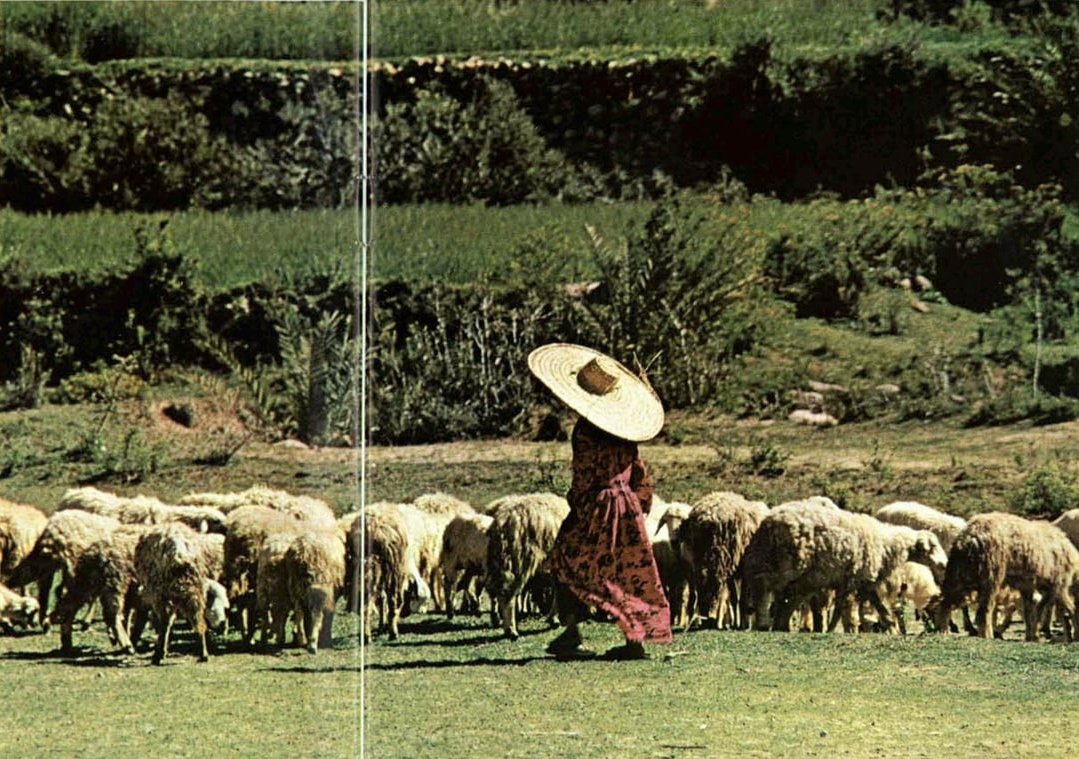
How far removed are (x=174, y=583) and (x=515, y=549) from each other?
1.60m

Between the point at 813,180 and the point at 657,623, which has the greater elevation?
the point at 813,180

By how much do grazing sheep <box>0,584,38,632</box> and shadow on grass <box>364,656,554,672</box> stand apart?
5.34 ft

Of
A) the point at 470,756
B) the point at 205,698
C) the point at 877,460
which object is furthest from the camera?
the point at 877,460

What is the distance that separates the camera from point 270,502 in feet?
36.7

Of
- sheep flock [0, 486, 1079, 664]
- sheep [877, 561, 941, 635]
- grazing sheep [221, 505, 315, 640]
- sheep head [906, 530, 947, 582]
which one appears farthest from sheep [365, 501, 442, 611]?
sheep head [906, 530, 947, 582]

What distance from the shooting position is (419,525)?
35.6ft

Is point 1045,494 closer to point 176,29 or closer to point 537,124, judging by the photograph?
point 537,124

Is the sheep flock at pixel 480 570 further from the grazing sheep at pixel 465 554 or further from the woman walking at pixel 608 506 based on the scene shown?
the woman walking at pixel 608 506

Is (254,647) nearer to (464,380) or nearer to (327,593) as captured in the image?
(327,593)

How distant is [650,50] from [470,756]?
4720mm

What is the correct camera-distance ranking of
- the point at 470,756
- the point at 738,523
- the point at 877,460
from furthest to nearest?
the point at 877,460, the point at 738,523, the point at 470,756

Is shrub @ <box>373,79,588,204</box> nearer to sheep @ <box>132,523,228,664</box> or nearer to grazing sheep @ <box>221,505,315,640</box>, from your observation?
grazing sheep @ <box>221,505,315,640</box>

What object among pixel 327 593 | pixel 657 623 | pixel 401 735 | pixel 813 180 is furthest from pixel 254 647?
pixel 813 180

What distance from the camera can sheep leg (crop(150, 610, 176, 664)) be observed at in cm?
1011
